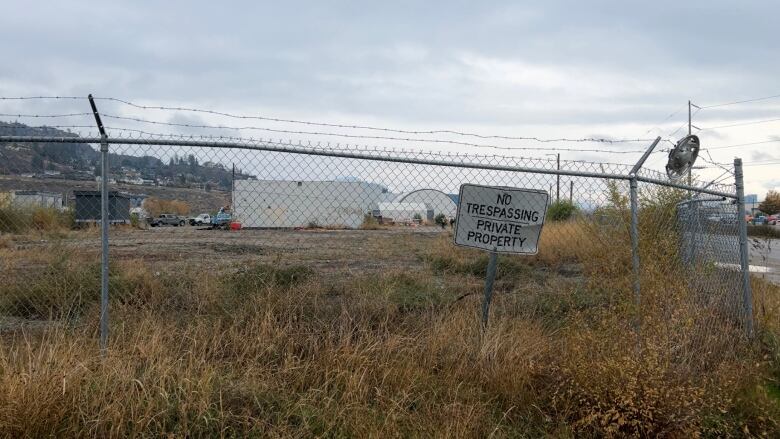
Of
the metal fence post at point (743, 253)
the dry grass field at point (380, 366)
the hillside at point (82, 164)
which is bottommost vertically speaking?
the dry grass field at point (380, 366)

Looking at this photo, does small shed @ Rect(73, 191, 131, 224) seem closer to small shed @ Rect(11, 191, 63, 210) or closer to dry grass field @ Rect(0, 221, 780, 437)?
small shed @ Rect(11, 191, 63, 210)

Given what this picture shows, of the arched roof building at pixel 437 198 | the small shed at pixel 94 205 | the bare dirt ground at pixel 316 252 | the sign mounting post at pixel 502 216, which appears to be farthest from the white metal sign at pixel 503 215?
the bare dirt ground at pixel 316 252

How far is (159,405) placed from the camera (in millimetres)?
3262

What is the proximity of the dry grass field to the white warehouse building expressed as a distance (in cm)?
75

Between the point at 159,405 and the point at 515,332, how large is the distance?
2688mm

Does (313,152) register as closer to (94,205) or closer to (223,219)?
(94,205)

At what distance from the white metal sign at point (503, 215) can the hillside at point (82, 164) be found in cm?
185

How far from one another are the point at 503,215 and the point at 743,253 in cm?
257

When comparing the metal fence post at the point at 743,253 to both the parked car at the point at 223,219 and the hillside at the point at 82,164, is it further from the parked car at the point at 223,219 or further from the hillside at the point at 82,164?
the parked car at the point at 223,219

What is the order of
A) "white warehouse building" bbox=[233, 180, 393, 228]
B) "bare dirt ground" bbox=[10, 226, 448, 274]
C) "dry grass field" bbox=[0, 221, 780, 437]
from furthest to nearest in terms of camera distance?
"bare dirt ground" bbox=[10, 226, 448, 274] < "white warehouse building" bbox=[233, 180, 393, 228] < "dry grass field" bbox=[0, 221, 780, 437]

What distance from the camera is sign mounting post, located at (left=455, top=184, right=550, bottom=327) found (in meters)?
4.68

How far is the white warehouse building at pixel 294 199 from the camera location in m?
5.21

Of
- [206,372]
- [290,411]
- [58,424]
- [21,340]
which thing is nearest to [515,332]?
[290,411]

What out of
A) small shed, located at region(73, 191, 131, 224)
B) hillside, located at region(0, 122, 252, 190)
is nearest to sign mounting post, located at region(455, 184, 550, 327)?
hillside, located at region(0, 122, 252, 190)
